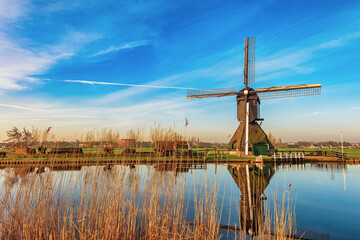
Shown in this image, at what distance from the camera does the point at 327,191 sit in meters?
11.3

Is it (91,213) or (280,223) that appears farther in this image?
(91,213)

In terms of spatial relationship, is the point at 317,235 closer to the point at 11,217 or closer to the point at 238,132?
the point at 11,217

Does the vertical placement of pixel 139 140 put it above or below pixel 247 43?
below

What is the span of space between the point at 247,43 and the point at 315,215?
2441 cm

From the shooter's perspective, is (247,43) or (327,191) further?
(247,43)

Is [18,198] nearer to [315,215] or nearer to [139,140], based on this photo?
[139,140]

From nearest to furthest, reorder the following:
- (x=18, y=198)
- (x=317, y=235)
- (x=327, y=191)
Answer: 1. (x=18, y=198)
2. (x=317, y=235)
3. (x=327, y=191)

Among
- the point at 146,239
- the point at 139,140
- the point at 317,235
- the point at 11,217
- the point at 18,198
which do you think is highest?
the point at 139,140

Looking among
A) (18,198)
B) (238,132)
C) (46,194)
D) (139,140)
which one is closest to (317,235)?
(139,140)

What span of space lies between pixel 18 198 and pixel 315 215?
29.5 feet

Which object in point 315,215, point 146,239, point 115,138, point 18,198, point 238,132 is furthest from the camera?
point 238,132

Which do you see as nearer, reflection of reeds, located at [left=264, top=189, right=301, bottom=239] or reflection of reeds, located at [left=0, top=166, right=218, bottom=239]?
reflection of reeds, located at [left=264, top=189, right=301, bottom=239]

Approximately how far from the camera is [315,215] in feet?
25.3

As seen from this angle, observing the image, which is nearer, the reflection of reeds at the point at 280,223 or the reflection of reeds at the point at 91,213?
the reflection of reeds at the point at 280,223
